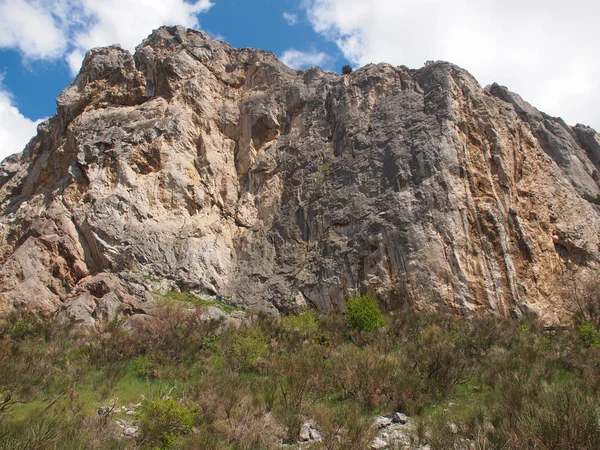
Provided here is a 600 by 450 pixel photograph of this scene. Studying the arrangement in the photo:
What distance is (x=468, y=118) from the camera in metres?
22.8

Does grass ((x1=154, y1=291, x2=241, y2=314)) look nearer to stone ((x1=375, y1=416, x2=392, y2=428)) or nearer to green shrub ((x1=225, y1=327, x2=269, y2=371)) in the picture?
green shrub ((x1=225, y1=327, x2=269, y2=371))

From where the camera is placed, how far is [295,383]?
8.69 metres

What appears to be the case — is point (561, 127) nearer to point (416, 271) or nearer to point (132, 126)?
point (416, 271)

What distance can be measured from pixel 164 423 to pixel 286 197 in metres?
19.3

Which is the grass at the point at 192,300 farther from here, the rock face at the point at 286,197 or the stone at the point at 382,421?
the stone at the point at 382,421

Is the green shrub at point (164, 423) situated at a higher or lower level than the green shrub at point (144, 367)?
lower

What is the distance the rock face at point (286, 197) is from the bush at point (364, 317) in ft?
10.8

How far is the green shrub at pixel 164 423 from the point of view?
21.5 feet

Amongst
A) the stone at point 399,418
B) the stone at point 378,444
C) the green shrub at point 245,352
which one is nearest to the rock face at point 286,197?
the green shrub at point 245,352

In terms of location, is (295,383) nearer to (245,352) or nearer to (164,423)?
(164,423)

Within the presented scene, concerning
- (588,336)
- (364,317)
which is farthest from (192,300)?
(588,336)

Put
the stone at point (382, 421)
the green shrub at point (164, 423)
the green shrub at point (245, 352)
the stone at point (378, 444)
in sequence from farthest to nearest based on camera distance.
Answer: the green shrub at point (245, 352) → the stone at point (382, 421) → the green shrub at point (164, 423) → the stone at point (378, 444)

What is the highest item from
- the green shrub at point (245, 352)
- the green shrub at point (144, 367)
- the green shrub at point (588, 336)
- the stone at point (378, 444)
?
the green shrub at point (588, 336)

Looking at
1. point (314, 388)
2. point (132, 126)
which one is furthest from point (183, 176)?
point (314, 388)
